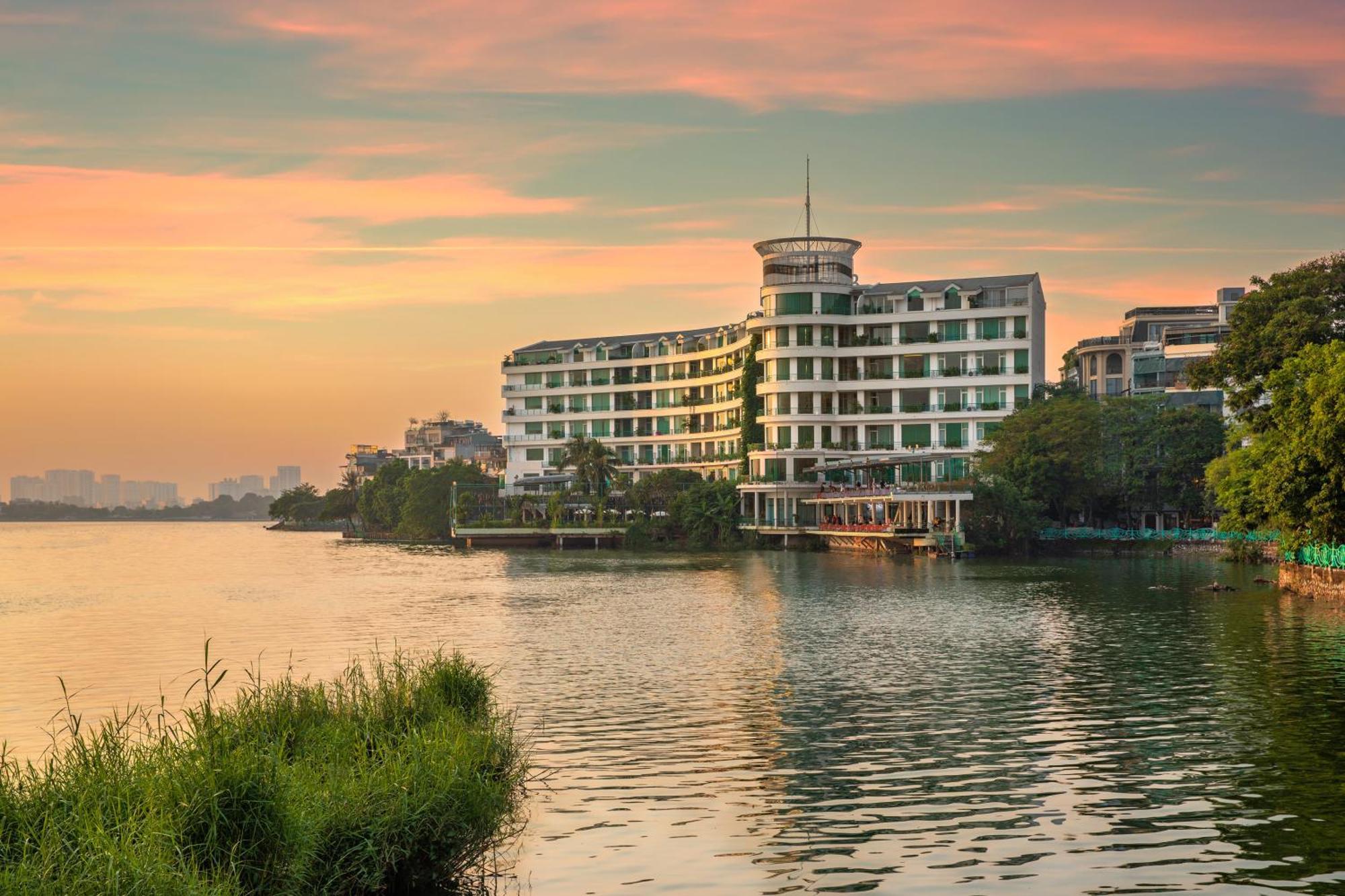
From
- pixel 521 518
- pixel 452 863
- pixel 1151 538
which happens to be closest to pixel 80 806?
pixel 452 863

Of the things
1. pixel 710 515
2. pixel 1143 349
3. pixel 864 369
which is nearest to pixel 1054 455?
→ pixel 864 369

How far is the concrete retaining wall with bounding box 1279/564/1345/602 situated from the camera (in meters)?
55.2

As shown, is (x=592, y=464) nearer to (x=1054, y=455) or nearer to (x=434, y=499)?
(x=434, y=499)

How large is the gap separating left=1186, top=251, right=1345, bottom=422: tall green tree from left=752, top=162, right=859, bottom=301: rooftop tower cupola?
214ft

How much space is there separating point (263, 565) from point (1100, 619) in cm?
8014

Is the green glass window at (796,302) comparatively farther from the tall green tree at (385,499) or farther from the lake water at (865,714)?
the tall green tree at (385,499)

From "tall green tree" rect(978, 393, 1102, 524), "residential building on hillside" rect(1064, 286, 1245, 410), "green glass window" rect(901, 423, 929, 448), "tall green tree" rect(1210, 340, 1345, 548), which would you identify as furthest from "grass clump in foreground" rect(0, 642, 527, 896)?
"residential building on hillside" rect(1064, 286, 1245, 410)

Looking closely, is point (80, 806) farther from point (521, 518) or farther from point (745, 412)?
point (521, 518)

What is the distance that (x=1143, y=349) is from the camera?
178000 mm

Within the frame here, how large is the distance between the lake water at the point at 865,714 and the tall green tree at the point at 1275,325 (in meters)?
10.5

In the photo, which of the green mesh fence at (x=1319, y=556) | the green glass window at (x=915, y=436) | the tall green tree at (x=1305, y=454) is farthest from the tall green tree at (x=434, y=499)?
the tall green tree at (x=1305, y=454)

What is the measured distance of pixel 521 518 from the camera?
150 metres

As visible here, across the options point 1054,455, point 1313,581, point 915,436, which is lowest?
point 1313,581

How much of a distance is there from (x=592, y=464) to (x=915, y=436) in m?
37.1
